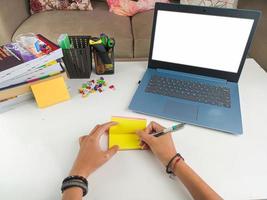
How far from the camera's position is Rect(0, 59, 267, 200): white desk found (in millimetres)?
608

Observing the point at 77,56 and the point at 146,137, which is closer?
the point at 146,137

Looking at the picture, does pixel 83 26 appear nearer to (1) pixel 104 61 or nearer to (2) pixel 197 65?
(1) pixel 104 61

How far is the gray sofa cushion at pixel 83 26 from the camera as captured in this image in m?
1.57

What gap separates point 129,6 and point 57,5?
558 mm

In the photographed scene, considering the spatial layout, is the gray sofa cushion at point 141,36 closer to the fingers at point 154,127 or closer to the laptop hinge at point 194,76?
the laptop hinge at point 194,76

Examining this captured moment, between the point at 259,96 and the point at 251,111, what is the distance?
4.3 inches

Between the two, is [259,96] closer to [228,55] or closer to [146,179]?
[228,55]

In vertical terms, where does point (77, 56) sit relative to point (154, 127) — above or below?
above

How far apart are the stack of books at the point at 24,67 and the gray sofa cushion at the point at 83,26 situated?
2.54 ft

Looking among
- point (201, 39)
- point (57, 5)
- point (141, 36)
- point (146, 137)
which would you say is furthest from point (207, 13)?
point (57, 5)

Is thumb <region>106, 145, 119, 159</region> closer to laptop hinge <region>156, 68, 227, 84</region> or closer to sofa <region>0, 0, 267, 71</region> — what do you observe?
laptop hinge <region>156, 68, 227, 84</region>

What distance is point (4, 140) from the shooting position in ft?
2.37

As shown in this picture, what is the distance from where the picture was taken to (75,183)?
1.91 feet

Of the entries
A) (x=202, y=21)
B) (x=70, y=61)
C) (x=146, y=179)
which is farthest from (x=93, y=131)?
(x=202, y=21)
